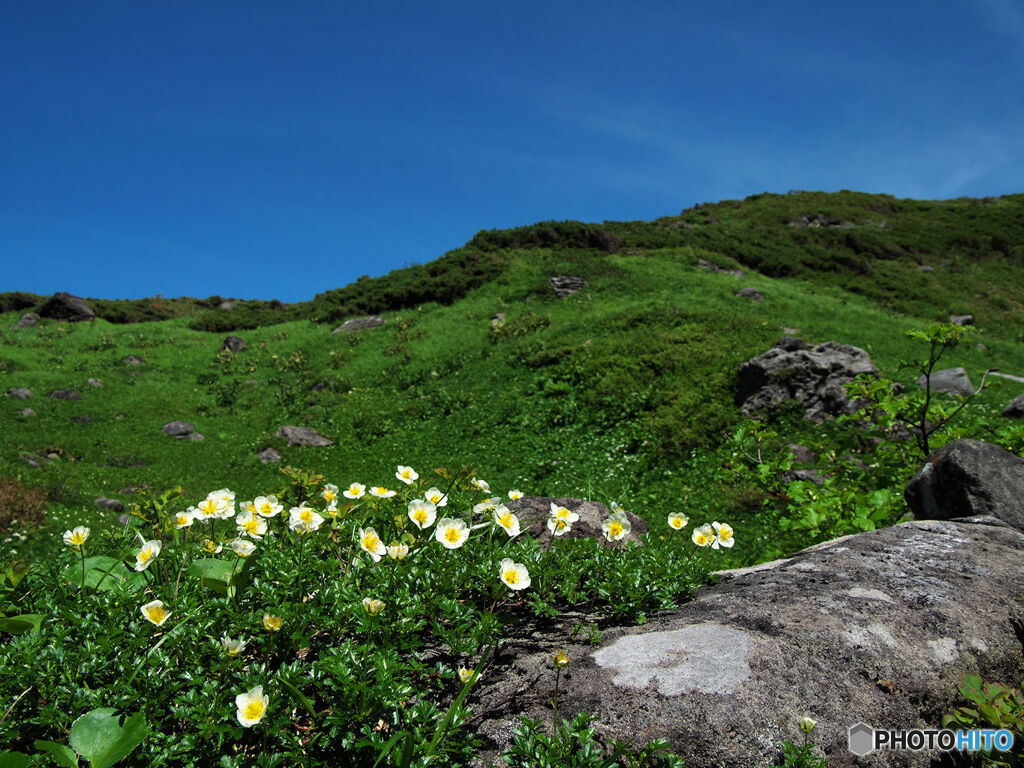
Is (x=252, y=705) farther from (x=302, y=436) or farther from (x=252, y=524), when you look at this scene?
(x=302, y=436)

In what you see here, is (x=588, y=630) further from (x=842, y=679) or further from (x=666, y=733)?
(x=842, y=679)

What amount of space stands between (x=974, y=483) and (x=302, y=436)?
53.0 ft

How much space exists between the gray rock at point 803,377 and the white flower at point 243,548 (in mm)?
13678

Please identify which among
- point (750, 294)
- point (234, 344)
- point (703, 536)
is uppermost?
point (750, 294)

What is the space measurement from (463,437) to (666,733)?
14.2 meters

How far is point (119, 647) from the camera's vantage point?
6.88ft

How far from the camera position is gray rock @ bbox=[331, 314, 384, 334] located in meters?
27.3

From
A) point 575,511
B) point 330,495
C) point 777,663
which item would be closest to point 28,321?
point 575,511

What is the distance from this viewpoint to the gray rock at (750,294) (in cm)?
2530

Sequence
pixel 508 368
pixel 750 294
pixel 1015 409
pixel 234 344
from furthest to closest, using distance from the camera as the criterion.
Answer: pixel 234 344, pixel 750 294, pixel 508 368, pixel 1015 409

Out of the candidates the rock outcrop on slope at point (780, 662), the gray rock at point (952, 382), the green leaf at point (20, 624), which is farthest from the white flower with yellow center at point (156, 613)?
the gray rock at point (952, 382)

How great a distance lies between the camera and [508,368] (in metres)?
19.9

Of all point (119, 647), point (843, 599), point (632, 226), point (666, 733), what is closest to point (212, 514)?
point (119, 647)

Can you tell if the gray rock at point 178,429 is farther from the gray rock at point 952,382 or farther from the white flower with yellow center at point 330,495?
the gray rock at point 952,382
